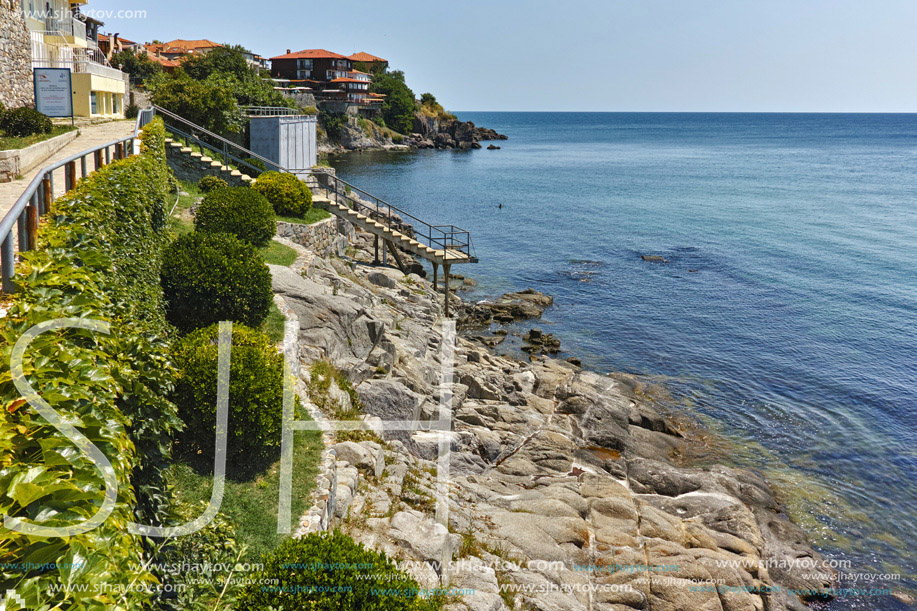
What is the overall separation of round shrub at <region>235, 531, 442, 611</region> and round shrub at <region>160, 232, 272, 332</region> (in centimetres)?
765

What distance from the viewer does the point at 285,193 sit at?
2973 centimetres

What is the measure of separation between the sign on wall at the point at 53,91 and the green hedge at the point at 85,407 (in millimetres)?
18680

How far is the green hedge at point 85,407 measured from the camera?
15.3 feet

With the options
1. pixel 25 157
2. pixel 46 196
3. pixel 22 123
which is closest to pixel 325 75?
pixel 22 123

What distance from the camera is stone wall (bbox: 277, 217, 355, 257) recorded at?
27906 mm

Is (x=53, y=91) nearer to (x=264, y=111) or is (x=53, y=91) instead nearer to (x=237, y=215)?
(x=237, y=215)

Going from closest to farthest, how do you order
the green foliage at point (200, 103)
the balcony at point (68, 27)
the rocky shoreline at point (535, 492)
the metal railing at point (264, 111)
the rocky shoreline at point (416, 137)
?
the rocky shoreline at point (535, 492), the green foliage at point (200, 103), the balcony at point (68, 27), the metal railing at point (264, 111), the rocky shoreline at point (416, 137)

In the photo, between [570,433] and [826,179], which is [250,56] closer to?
[826,179]

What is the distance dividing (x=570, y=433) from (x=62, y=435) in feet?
65.4

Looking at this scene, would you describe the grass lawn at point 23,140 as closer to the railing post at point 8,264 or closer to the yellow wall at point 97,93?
the yellow wall at point 97,93

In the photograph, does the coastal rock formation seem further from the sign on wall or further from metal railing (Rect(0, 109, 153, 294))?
metal railing (Rect(0, 109, 153, 294))

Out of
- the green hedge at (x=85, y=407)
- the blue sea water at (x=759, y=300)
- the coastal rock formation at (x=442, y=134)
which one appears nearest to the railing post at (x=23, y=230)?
the green hedge at (x=85, y=407)

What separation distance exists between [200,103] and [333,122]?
9093cm

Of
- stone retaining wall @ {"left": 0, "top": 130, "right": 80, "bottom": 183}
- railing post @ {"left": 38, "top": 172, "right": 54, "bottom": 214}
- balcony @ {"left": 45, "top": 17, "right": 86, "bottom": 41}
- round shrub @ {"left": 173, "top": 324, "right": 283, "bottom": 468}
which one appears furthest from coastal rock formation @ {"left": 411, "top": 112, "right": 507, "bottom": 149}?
railing post @ {"left": 38, "top": 172, "right": 54, "bottom": 214}
